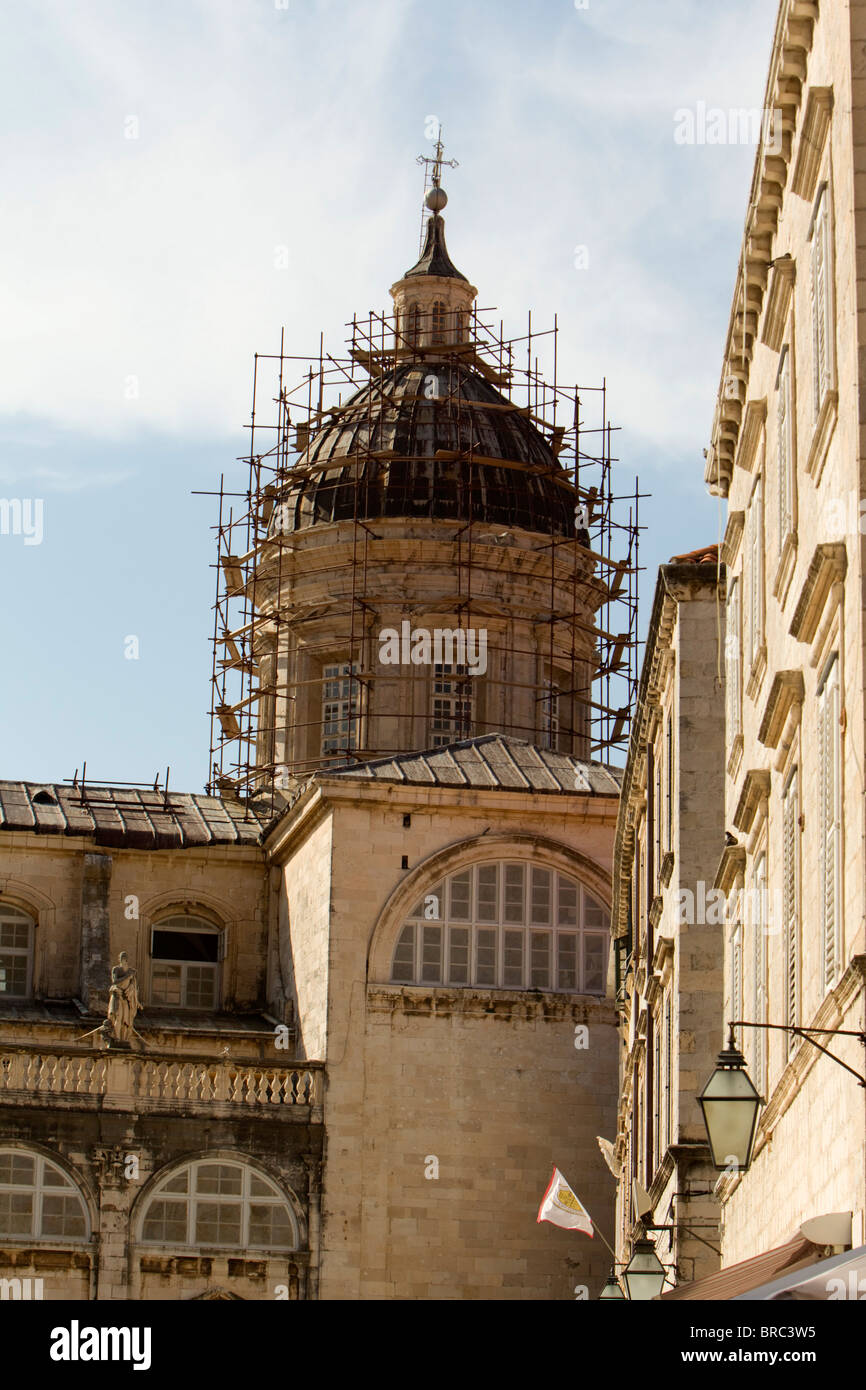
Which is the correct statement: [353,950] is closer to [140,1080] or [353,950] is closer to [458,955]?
[458,955]

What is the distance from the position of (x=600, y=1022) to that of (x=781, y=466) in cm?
2242

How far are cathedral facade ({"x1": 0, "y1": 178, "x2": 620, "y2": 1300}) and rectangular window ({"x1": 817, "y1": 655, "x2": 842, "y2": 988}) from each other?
22426 millimetres

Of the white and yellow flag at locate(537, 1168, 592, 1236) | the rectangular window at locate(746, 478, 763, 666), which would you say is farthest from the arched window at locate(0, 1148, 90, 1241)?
the rectangular window at locate(746, 478, 763, 666)

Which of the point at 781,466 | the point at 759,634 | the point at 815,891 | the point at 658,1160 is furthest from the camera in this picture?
the point at 658,1160

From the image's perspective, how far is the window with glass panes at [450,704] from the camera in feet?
161

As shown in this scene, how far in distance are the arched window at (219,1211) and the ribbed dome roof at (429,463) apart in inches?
622

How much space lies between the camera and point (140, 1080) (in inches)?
1492

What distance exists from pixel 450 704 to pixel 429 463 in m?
4.76

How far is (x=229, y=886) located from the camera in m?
45.4

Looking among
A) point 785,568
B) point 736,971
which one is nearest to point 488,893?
point 736,971

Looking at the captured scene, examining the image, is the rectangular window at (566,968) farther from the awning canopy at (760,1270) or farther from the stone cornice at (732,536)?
the awning canopy at (760,1270)

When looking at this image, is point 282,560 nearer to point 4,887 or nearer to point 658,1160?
point 4,887

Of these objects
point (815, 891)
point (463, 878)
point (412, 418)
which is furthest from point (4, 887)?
point (815, 891)

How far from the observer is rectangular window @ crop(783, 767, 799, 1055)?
707 inches
